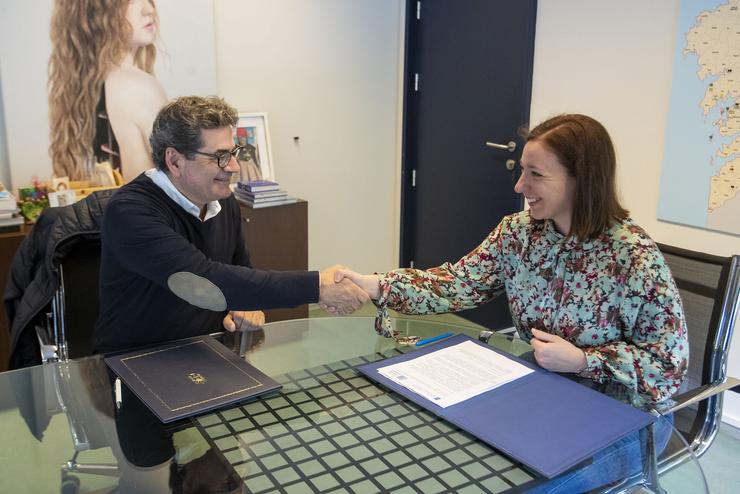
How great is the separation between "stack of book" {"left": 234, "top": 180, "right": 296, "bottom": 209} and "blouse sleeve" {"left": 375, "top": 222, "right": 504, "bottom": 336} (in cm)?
178

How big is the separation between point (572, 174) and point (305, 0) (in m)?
2.69

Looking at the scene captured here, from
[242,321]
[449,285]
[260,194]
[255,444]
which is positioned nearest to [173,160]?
[242,321]

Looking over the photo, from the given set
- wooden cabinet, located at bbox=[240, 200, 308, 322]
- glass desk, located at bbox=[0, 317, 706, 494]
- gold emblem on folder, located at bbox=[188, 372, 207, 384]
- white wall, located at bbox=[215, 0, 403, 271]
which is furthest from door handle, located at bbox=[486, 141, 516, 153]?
gold emblem on folder, located at bbox=[188, 372, 207, 384]

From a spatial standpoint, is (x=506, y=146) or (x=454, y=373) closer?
(x=454, y=373)

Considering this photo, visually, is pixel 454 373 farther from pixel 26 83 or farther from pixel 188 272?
pixel 26 83

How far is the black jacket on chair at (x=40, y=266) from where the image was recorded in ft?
6.53

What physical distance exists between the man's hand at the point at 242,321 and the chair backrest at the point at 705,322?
3.88ft

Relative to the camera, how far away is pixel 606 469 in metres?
1.23

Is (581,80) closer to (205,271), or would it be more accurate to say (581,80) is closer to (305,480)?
(205,271)

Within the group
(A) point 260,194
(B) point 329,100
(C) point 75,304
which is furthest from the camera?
(B) point 329,100

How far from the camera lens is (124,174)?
348 cm

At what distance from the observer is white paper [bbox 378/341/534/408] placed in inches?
55.5

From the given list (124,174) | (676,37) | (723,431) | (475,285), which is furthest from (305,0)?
(723,431)

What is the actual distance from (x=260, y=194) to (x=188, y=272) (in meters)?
1.95
